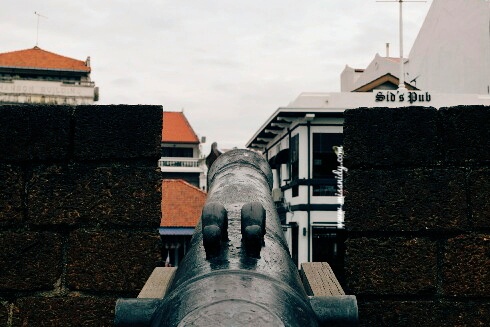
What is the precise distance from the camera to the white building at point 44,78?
3691 centimetres

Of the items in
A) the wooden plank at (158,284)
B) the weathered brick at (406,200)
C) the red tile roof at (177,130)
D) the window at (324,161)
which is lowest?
the wooden plank at (158,284)

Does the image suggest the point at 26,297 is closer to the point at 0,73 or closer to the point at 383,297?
the point at 383,297

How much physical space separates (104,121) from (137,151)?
25cm

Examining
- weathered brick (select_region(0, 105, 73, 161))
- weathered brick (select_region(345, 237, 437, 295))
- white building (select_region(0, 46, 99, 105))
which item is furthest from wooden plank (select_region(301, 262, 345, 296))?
white building (select_region(0, 46, 99, 105))

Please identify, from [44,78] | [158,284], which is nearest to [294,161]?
[158,284]

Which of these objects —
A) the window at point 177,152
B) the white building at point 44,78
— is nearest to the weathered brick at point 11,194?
the white building at point 44,78

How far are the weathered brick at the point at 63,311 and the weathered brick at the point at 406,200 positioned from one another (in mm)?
1453

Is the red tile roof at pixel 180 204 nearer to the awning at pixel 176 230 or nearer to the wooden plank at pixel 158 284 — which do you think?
the awning at pixel 176 230

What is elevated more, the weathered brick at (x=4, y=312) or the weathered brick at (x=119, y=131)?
the weathered brick at (x=119, y=131)

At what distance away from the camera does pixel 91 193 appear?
3.41 meters

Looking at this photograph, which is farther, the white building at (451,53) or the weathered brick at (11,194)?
the white building at (451,53)

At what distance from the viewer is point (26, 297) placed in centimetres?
334

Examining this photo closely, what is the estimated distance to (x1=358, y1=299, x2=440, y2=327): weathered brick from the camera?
10.7 ft

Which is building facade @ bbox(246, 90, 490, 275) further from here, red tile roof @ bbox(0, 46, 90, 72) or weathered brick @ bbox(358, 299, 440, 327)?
red tile roof @ bbox(0, 46, 90, 72)
